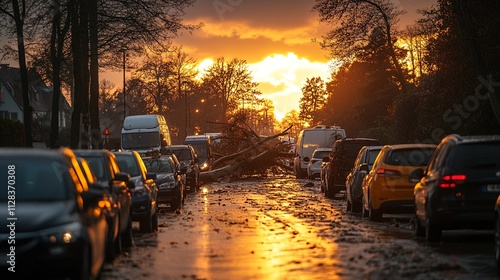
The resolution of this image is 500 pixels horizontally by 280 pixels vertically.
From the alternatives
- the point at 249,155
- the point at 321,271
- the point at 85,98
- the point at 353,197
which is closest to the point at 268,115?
the point at 249,155

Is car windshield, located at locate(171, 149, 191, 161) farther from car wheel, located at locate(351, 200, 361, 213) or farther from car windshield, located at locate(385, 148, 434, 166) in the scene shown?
car windshield, located at locate(385, 148, 434, 166)

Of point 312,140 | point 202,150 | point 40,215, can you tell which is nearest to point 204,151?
point 202,150

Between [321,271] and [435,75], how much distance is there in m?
26.3

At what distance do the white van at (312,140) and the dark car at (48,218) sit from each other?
3955 centimetres

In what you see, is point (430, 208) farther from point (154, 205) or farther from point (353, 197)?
point (353, 197)

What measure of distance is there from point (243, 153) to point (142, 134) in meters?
5.50

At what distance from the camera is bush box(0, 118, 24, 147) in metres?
37.3

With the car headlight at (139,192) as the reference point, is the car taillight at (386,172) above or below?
above

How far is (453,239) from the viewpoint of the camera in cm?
1756

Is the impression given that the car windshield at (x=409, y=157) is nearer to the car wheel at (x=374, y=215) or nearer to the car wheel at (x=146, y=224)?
the car wheel at (x=374, y=215)

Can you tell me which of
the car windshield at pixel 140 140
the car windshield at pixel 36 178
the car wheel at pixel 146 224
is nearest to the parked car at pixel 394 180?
the car wheel at pixel 146 224

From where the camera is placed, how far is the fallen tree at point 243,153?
55.0m

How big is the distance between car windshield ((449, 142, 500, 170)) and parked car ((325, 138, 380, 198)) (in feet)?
53.9

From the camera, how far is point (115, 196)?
1507 cm
